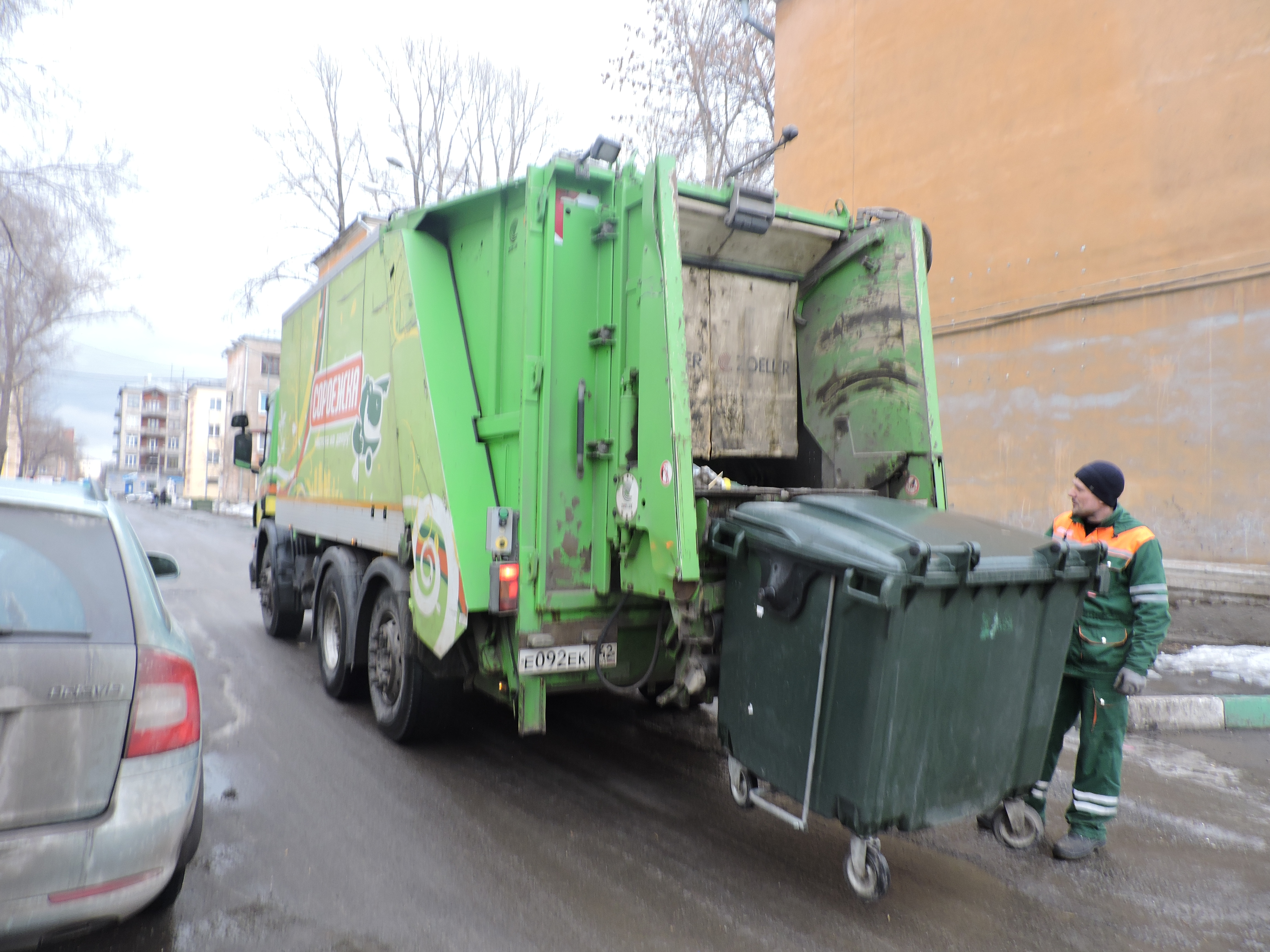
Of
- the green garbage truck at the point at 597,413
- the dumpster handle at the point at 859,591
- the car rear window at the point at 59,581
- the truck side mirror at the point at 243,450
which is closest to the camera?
the car rear window at the point at 59,581

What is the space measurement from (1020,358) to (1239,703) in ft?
18.2

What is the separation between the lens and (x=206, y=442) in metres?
87.5

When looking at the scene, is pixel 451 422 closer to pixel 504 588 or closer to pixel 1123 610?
pixel 504 588

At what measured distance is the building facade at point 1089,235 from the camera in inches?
328

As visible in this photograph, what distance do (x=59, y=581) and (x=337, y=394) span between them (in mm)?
3587

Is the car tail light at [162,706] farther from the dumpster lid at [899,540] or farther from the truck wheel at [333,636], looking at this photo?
the truck wheel at [333,636]

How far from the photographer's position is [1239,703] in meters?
5.67

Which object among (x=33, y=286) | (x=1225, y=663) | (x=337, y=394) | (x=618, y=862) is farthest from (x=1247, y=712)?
(x=33, y=286)

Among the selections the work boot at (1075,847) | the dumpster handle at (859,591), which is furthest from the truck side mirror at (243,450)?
the work boot at (1075,847)

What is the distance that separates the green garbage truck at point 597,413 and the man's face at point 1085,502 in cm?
61

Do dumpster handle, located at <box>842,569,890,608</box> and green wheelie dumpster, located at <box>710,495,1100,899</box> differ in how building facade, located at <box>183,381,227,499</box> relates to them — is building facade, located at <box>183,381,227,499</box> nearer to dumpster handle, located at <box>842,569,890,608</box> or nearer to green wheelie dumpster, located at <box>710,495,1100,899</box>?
green wheelie dumpster, located at <box>710,495,1100,899</box>

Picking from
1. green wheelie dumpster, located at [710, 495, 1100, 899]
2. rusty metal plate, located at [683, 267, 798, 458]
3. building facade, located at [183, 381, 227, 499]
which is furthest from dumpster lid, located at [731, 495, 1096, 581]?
building facade, located at [183, 381, 227, 499]

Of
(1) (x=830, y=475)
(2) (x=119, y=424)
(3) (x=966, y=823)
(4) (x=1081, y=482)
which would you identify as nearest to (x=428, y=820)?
(3) (x=966, y=823)

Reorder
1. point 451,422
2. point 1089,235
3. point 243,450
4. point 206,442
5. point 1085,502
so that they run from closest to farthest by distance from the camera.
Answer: point 1085,502
point 451,422
point 243,450
point 1089,235
point 206,442
